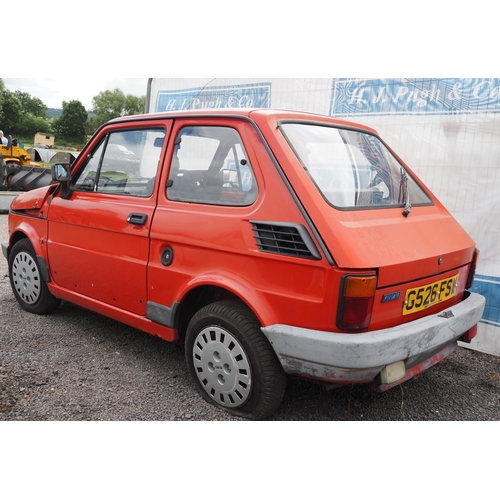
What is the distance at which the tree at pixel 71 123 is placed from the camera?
95.3 m

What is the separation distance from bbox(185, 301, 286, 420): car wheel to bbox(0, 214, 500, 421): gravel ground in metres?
0.14

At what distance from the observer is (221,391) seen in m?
3.17

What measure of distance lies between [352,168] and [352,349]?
1.31 m

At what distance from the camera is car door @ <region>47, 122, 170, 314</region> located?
3.61 metres

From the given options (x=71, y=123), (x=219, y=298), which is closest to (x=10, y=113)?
(x=71, y=123)

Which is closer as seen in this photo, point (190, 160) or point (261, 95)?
point (190, 160)

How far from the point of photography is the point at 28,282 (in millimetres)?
4879

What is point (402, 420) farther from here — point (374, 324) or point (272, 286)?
point (272, 286)

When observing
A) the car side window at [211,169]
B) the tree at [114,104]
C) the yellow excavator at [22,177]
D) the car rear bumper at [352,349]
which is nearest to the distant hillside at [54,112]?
the tree at [114,104]

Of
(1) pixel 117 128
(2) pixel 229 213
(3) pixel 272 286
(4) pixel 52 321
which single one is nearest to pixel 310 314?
(3) pixel 272 286

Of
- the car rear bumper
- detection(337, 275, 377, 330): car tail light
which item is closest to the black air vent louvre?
detection(337, 275, 377, 330): car tail light

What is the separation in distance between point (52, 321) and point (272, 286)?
286cm

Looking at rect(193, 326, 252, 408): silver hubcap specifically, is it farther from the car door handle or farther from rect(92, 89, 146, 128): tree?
rect(92, 89, 146, 128): tree

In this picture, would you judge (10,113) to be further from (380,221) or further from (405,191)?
(380,221)
